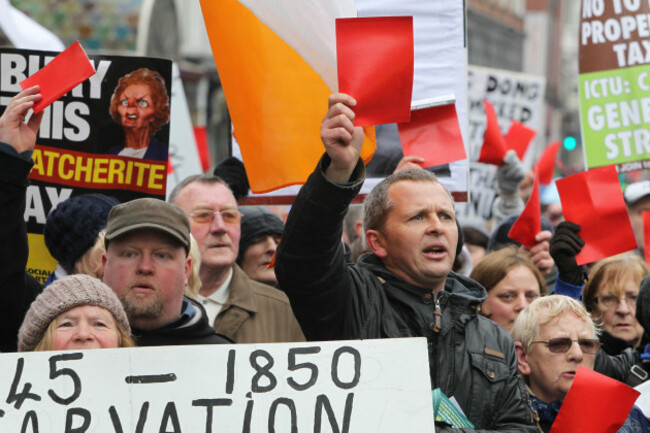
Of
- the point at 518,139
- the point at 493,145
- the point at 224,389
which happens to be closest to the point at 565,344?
the point at 224,389

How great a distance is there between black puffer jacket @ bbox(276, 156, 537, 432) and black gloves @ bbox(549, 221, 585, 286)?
1160 millimetres

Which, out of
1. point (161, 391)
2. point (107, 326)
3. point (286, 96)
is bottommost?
point (161, 391)

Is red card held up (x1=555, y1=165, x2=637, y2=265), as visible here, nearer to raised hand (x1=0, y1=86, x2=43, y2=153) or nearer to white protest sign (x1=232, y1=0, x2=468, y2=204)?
white protest sign (x1=232, y1=0, x2=468, y2=204)

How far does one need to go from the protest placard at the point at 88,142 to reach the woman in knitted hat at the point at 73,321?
4.54 feet

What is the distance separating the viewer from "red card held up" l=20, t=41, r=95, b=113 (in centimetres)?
398

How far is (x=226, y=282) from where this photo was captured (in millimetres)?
5172

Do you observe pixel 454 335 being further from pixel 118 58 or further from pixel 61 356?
pixel 118 58

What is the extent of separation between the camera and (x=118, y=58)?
16.0 ft

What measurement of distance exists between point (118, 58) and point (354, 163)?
5.83 ft

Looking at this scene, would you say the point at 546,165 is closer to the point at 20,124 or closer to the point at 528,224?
the point at 528,224

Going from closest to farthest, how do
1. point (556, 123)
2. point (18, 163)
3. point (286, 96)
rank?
point (18, 163), point (286, 96), point (556, 123)

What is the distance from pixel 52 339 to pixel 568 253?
2388 millimetres

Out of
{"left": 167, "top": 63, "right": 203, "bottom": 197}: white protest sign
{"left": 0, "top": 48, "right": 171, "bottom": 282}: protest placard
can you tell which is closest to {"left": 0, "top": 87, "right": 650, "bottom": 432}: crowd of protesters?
{"left": 0, "top": 48, "right": 171, "bottom": 282}: protest placard

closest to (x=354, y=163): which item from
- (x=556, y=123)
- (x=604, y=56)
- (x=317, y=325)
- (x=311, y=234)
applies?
(x=311, y=234)
